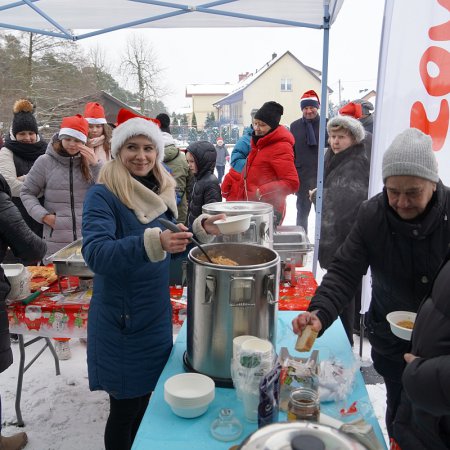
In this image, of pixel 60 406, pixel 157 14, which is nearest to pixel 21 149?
pixel 157 14

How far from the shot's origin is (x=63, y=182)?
9.56ft

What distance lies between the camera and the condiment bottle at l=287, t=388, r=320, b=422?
41.9 inches

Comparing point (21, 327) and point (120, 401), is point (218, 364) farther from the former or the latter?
point (21, 327)

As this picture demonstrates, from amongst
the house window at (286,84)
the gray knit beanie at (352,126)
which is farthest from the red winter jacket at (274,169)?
the house window at (286,84)

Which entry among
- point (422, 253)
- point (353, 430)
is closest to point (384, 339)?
point (422, 253)

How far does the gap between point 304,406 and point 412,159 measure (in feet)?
2.73

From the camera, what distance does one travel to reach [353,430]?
106cm

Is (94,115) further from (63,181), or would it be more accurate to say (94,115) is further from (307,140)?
(307,140)

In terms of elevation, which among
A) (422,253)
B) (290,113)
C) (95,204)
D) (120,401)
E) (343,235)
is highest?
(290,113)

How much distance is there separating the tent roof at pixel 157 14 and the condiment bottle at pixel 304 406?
299 centimetres

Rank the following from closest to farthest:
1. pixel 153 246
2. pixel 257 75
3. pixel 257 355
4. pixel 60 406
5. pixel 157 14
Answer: pixel 257 355 → pixel 153 246 → pixel 60 406 → pixel 157 14 → pixel 257 75

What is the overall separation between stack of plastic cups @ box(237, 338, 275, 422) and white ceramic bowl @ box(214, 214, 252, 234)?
2.05 feet

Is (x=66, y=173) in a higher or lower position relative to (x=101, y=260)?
higher

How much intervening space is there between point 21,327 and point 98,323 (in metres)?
0.77
